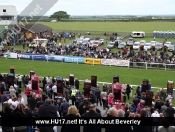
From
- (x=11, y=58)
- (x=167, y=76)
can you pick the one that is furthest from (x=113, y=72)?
(x=11, y=58)

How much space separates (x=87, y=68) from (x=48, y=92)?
10.4m

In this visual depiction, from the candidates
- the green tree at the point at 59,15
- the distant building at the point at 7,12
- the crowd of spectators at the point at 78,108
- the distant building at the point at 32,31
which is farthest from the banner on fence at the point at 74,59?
the green tree at the point at 59,15

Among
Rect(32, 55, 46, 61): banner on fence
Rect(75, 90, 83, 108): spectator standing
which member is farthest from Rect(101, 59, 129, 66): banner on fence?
Rect(75, 90, 83, 108): spectator standing

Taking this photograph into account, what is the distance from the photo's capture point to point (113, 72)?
2347cm

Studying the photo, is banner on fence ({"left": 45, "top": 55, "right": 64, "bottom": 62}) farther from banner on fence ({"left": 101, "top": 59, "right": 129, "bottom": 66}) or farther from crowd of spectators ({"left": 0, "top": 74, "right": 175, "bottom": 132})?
crowd of spectators ({"left": 0, "top": 74, "right": 175, "bottom": 132})

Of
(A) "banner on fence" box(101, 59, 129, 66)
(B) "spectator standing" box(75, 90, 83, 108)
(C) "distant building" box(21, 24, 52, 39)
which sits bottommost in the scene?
(B) "spectator standing" box(75, 90, 83, 108)

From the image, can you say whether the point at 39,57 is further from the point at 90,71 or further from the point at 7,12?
the point at 7,12

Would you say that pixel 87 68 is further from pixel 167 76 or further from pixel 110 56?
pixel 167 76

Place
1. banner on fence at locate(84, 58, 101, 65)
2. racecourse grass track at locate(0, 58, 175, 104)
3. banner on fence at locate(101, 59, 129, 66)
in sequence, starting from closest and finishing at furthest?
racecourse grass track at locate(0, 58, 175, 104)
banner on fence at locate(101, 59, 129, 66)
banner on fence at locate(84, 58, 101, 65)

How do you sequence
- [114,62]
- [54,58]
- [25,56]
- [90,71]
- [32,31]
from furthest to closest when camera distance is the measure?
1. [32,31]
2. [25,56]
3. [54,58]
4. [114,62]
5. [90,71]

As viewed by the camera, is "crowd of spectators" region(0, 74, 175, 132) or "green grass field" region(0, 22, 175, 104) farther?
"green grass field" region(0, 22, 175, 104)

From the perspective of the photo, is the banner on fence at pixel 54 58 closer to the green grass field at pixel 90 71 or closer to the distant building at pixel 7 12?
the green grass field at pixel 90 71

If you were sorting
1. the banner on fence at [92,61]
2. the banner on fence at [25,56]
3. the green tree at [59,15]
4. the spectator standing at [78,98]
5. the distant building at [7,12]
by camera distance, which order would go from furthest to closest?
1. the green tree at [59,15]
2. the distant building at [7,12]
3. the banner on fence at [25,56]
4. the banner on fence at [92,61]
5. the spectator standing at [78,98]

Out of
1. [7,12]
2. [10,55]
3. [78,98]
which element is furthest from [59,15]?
[78,98]
